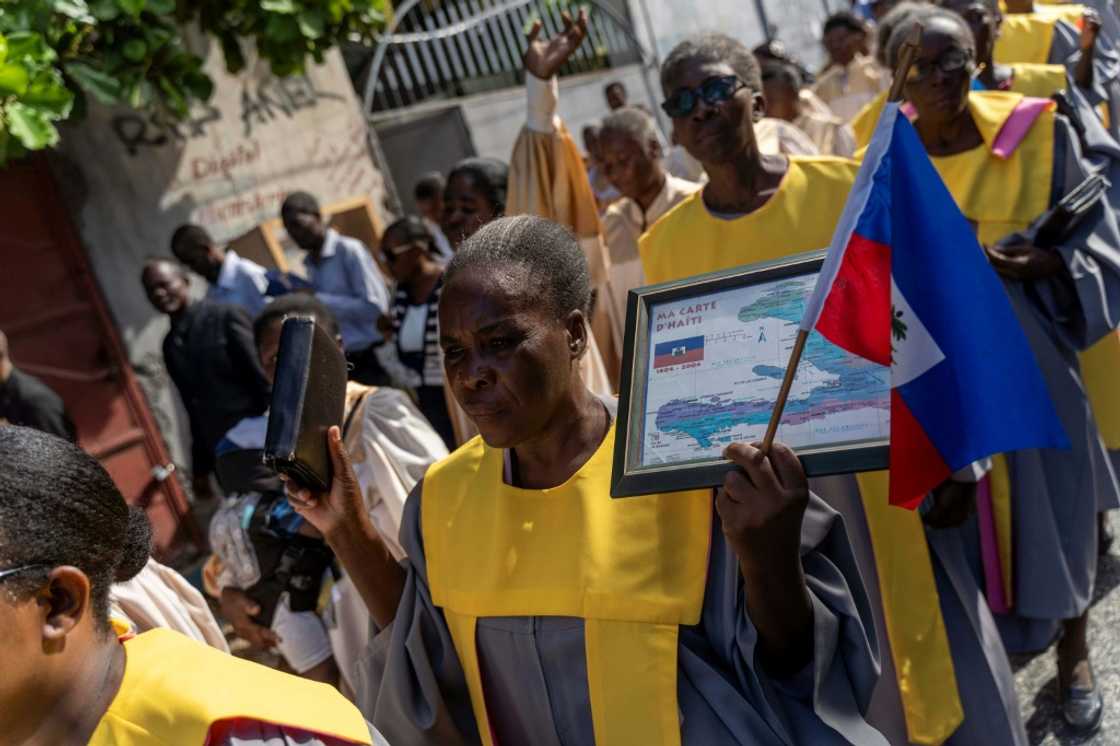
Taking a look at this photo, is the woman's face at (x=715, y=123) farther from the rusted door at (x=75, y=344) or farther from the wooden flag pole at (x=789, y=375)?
the rusted door at (x=75, y=344)

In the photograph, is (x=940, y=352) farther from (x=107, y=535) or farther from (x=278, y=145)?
(x=278, y=145)

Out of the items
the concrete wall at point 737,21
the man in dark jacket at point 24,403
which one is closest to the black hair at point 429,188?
the man in dark jacket at point 24,403

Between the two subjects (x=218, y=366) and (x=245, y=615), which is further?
(x=218, y=366)

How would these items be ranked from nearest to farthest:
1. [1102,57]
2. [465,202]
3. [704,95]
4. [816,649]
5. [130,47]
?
[816,649], [704,95], [465,202], [1102,57], [130,47]

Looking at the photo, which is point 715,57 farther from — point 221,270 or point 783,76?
point 221,270

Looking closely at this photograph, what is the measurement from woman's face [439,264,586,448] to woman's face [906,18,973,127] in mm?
2193

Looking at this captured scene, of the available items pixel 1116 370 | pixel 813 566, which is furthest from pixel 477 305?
pixel 1116 370

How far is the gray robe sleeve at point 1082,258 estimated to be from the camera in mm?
3527

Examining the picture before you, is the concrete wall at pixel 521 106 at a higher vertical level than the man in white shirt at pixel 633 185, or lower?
lower

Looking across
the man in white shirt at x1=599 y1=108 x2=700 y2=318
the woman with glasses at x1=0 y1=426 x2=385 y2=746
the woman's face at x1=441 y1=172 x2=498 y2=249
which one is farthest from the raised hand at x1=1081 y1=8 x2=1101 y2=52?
the woman with glasses at x1=0 y1=426 x2=385 y2=746

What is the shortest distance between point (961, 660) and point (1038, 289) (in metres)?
1.36

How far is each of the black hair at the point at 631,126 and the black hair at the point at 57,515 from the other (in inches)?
137

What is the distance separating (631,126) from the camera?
493 cm

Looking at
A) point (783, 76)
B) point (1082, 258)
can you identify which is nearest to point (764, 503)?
point (1082, 258)
